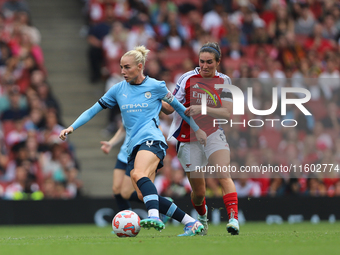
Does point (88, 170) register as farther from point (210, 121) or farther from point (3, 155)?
point (210, 121)

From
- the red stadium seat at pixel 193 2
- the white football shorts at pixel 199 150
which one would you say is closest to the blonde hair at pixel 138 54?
the white football shorts at pixel 199 150

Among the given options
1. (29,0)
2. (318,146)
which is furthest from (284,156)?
(29,0)

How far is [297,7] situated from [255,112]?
545cm

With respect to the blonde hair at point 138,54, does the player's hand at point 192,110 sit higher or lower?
lower

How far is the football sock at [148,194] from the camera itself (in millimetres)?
6699

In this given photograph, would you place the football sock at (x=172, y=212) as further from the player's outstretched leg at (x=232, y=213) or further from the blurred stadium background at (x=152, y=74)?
the blurred stadium background at (x=152, y=74)

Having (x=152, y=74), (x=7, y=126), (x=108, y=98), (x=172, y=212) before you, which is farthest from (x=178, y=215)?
(x=152, y=74)

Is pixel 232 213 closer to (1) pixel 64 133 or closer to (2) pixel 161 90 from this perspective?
(2) pixel 161 90

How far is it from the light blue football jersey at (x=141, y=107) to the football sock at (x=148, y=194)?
0.51 m

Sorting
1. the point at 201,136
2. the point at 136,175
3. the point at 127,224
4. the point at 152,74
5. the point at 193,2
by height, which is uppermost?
the point at 193,2

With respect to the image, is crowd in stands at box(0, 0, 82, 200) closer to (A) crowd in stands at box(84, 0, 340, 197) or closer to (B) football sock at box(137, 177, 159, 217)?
(A) crowd in stands at box(84, 0, 340, 197)

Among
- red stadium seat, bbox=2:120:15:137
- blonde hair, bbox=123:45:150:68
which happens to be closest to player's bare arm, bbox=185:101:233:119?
blonde hair, bbox=123:45:150:68

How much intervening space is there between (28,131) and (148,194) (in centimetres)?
685

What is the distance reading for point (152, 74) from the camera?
14.2 metres
